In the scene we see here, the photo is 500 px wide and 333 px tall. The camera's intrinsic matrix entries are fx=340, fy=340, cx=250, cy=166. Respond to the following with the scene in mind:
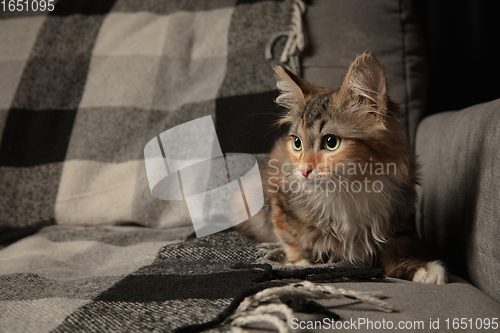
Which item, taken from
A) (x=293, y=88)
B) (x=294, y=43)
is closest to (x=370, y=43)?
(x=294, y=43)

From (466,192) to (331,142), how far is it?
34 cm

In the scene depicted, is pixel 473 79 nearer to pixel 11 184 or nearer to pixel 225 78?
pixel 225 78

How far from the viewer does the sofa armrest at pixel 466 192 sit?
69cm

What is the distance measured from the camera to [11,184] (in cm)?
134

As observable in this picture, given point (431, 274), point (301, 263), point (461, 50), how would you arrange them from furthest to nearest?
point (461, 50), point (301, 263), point (431, 274)

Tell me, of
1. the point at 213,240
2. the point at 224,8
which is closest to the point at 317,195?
the point at 213,240

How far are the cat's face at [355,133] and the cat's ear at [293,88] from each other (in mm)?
92

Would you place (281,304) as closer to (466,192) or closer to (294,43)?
(466,192)

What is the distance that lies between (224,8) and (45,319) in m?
1.27

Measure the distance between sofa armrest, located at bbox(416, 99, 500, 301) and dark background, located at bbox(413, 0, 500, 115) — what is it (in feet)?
1.84

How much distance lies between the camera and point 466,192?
81 cm

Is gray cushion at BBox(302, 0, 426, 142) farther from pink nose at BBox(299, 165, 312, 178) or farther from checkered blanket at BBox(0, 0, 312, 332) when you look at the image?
pink nose at BBox(299, 165, 312, 178)

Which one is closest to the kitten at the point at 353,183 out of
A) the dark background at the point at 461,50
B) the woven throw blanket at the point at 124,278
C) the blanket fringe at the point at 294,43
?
the woven throw blanket at the point at 124,278

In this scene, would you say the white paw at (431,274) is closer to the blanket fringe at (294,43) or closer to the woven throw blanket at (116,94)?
the woven throw blanket at (116,94)
